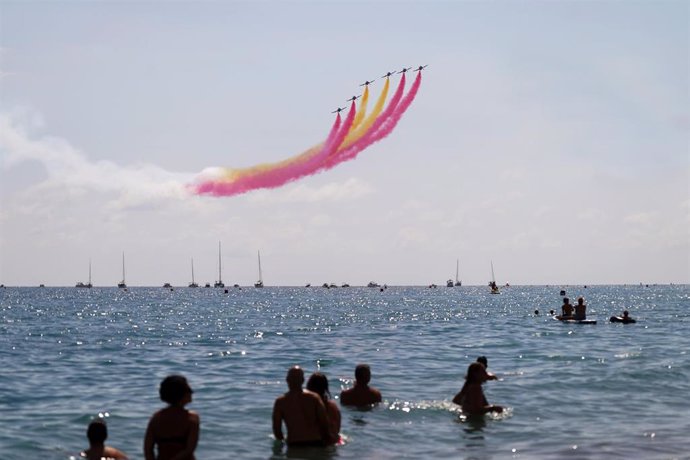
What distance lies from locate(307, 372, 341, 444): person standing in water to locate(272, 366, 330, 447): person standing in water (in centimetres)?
36

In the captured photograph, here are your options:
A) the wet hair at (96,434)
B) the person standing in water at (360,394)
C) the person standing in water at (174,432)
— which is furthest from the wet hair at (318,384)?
the person standing in water at (360,394)

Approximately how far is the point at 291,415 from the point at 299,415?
0.49 ft

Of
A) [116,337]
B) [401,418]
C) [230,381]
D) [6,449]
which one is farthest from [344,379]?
[116,337]

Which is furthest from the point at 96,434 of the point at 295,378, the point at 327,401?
the point at 327,401

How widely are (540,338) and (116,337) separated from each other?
2751 cm

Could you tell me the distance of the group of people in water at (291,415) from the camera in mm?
12336

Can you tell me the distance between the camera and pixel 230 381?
30203 millimetres

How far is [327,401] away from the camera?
1739 cm

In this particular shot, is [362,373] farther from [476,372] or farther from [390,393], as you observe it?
[390,393]

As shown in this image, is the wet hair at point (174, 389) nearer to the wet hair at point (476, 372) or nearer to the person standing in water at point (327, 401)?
the person standing in water at point (327, 401)

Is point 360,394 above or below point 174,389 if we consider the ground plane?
below

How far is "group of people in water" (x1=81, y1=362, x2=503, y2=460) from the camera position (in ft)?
40.5

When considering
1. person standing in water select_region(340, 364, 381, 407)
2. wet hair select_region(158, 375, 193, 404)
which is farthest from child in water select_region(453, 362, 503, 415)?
wet hair select_region(158, 375, 193, 404)

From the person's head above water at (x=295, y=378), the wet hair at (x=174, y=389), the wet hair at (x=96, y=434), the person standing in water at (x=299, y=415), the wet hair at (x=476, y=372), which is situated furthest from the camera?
the wet hair at (x=476, y=372)
